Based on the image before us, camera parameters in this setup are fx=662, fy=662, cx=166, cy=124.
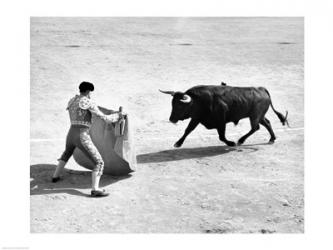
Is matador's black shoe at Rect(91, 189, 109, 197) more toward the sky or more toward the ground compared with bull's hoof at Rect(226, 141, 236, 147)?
more toward the ground

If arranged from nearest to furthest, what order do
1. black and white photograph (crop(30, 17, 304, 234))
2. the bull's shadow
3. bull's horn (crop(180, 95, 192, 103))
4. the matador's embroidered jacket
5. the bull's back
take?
black and white photograph (crop(30, 17, 304, 234)), the matador's embroidered jacket, the bull's shadow, bull's horn (crop(180, 95, 192, 103)), the bull's back

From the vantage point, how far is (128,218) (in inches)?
319

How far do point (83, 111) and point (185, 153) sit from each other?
2.75 meters

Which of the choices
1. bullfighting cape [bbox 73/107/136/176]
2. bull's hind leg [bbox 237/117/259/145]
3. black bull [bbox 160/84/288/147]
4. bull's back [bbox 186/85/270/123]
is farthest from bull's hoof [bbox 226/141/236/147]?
bullfighting cape [bbox 73/107/136/176]

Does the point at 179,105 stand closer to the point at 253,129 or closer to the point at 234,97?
the point at 234,97

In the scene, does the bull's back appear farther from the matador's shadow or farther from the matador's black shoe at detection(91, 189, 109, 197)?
the matador's black shoe at detection(91, 189, 109, 197)

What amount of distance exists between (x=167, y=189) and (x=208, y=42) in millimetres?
9650

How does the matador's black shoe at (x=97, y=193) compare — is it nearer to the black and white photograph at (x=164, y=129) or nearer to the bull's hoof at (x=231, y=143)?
the black and white photograph at (x=164, y=129)

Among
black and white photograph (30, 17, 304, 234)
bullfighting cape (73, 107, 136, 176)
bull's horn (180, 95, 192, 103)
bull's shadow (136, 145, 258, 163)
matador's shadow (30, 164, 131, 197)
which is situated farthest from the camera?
bull's horn (180, 95, 192, 103)

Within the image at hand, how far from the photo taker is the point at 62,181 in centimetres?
912

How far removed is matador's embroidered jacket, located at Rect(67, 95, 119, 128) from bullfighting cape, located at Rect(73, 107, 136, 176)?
1.47 ft

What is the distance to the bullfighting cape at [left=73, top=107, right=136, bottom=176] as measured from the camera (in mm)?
9117

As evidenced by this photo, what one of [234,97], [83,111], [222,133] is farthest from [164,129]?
[83,111]

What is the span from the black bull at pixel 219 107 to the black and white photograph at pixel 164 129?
0.06ft
